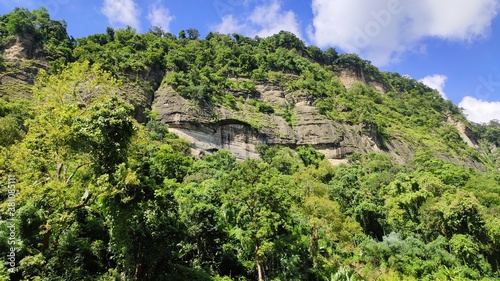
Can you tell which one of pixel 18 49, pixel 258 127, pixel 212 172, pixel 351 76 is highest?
pixel 351 76

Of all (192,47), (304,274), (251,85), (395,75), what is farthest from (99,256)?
(395,75)

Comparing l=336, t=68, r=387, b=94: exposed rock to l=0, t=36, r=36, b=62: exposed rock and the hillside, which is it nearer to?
the hillside

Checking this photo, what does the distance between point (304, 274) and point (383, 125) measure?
2244 inches

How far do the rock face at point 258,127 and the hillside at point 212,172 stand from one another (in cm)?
26

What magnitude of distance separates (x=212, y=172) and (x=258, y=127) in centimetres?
2139

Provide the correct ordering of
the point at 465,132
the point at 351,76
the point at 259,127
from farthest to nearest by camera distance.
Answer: the point at 351,76
the point at 465,132
the point at 259,127

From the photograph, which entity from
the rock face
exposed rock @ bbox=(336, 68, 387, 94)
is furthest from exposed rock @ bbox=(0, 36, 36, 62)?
exposed rock @ bbox=(336, 68, 387, 94)

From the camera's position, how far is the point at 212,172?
3312cm

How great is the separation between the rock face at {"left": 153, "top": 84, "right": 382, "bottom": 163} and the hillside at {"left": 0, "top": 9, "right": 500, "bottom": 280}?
0.87 feet

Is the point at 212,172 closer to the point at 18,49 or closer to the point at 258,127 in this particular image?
the point at 258,127

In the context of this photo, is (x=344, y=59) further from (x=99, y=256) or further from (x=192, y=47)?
(x=99, y=256)

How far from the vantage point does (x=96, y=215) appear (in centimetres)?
1745

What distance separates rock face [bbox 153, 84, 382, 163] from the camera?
47750 millimetres

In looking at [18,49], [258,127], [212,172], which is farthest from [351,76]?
[18,49]
